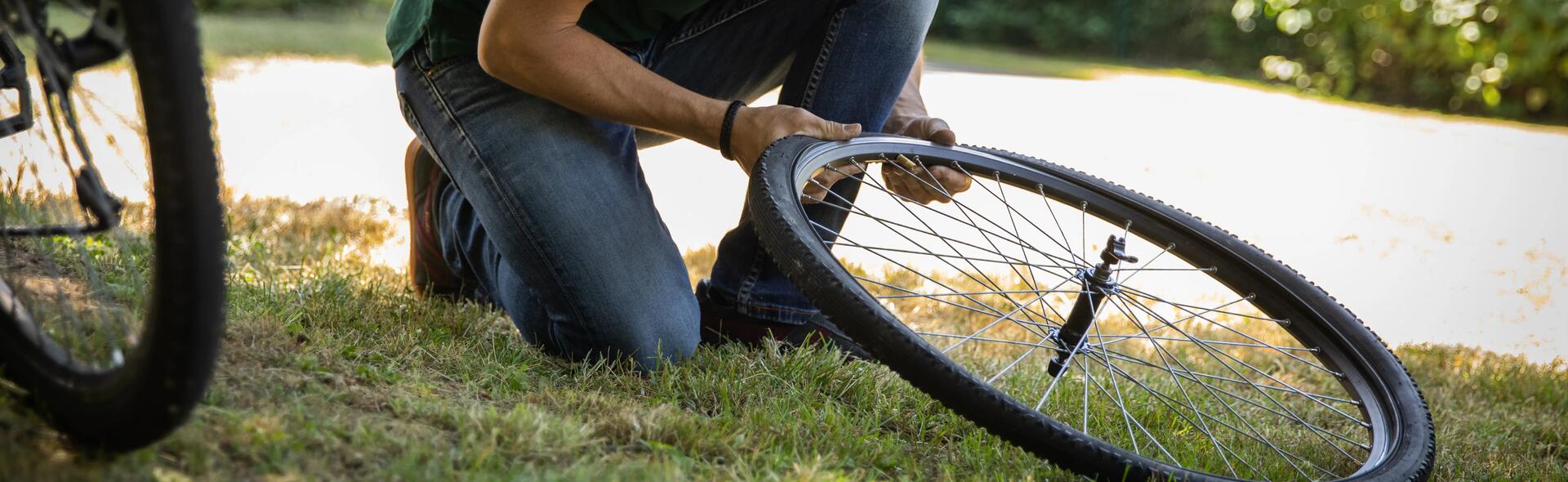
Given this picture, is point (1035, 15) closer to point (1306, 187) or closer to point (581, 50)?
point (1306, 187)

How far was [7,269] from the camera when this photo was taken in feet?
4.73

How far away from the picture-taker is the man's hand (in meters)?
1.86

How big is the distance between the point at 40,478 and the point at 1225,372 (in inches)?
86.3

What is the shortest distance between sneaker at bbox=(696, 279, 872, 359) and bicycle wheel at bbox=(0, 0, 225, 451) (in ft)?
3.24

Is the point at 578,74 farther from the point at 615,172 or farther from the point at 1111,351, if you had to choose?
the point at 1111,351

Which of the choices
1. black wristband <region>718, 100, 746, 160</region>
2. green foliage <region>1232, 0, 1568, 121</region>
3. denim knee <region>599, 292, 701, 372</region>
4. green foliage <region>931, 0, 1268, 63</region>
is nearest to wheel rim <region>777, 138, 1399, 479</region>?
black wristband <region>718, 100, 746, 160</region>

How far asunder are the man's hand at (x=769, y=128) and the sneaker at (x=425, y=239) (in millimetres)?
766

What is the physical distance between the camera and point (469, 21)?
1984 millimetres

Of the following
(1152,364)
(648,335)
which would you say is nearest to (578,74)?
(648,335)

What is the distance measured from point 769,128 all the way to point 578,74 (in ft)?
1.01

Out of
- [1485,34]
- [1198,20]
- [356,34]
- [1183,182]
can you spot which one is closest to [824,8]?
[1183,182]

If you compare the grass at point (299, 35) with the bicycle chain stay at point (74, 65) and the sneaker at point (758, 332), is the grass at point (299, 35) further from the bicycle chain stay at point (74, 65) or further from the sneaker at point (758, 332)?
the bicycle chain stay at point (74, 65)

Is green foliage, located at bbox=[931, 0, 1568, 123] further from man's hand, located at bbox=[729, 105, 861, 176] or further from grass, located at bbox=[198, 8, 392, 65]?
man's hand, located at bbox=[729, 105, 861, 176]

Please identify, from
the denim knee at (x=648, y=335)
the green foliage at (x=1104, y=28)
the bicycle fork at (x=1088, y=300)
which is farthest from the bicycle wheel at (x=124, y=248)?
the green foliage at (x=1104, y=28)
